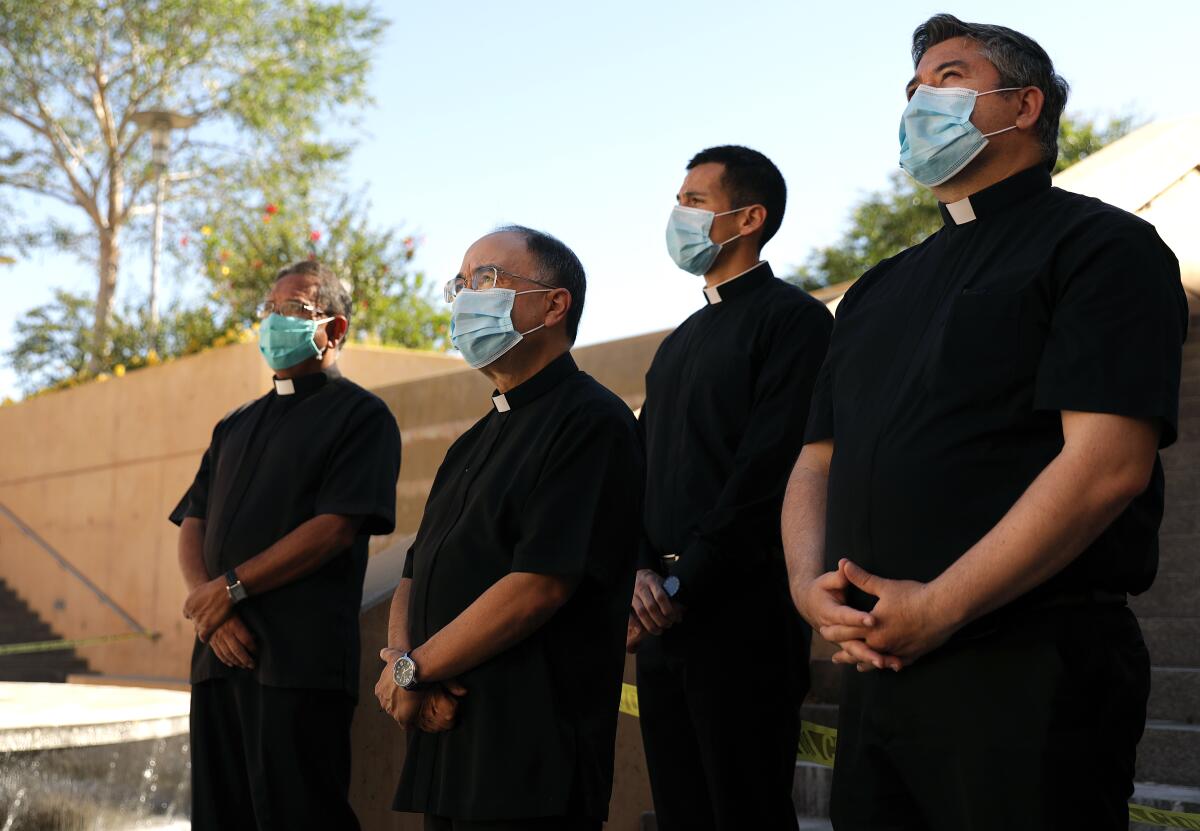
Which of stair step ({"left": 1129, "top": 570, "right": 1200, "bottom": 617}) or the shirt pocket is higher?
the shirt pocket

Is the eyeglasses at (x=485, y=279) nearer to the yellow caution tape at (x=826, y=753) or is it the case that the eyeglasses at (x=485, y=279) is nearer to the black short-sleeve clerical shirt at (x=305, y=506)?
the black short-sleeve clerical shirt at (x=305, y=506)

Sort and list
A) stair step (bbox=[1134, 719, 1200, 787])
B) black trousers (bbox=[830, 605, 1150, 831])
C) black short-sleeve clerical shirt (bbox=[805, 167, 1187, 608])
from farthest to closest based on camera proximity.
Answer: stair step (bbox=[1134, 719, 1200, 787]) < black short-sleeve clerical shirt (bbox=[805, 167, 1187, 608]) < black trousers (bbox=[830, 605, 1150, 831])

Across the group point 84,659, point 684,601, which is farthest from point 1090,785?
point 84,659

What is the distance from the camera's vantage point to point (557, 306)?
3.79 meters

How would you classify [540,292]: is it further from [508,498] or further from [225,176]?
[225,176]

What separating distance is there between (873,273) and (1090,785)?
49.9 inches

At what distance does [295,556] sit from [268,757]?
2.08 ft

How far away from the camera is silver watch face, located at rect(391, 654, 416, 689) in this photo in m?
3.28

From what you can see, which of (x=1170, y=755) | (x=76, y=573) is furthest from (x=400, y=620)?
(x=76, y=573)

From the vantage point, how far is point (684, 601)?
12.1 ft

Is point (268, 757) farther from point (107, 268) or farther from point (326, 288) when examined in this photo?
point (107, 268)

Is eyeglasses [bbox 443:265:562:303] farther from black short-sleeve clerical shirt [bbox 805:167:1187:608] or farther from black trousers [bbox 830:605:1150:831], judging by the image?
black trousers [bbox 830:605:1150:831]

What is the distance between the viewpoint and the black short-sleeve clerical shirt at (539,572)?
316 centimetres

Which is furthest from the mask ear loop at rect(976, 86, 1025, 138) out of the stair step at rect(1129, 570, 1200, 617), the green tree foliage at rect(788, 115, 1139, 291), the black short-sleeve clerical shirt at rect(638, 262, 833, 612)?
the green tree foliage at rect(788, 115, 1139, 291)
